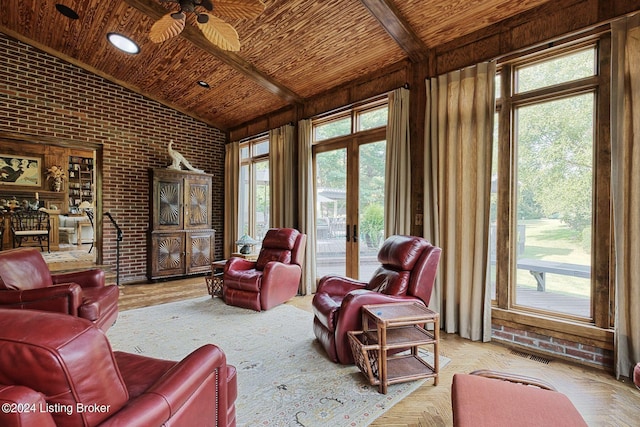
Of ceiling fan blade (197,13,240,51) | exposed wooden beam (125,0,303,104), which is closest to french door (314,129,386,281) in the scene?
exposed wooden beam (125,0,303,104)

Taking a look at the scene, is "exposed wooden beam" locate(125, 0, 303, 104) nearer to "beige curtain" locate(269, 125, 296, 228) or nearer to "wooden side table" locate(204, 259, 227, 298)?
"beige curtain" locate(269, 125, 296, 228)

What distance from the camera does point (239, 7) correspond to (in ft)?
8.17

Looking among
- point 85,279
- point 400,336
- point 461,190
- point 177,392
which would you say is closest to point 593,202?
point 461,190

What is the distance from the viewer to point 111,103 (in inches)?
212

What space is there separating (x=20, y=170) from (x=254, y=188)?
6.00m

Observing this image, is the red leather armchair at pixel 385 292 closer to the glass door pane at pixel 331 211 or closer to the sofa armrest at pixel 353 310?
the sofa armrest at pixel 353 310

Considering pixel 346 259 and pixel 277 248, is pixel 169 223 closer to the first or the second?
pixel 277 248

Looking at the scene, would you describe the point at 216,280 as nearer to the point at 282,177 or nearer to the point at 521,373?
the point at 282,177

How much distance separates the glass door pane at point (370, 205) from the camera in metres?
4.15

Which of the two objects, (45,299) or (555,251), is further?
(555,251)

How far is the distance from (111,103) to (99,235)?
227 centimetres

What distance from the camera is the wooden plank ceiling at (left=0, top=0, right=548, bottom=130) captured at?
311cm

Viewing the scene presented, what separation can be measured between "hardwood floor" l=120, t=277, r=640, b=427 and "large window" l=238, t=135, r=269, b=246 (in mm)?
3925

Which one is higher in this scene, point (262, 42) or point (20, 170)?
point (262, 42)
